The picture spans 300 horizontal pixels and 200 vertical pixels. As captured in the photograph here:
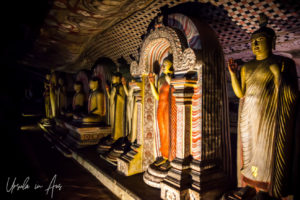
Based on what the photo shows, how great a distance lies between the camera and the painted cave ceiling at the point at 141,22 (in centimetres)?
211

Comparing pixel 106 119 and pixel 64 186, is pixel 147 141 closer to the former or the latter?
pixel 64 186

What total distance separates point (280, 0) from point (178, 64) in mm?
1282

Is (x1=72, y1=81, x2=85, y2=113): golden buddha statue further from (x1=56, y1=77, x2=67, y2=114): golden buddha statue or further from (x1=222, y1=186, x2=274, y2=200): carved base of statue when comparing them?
(x1=222, y1=186, x2=274, y2=200): carved base of statue

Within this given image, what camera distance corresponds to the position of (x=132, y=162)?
2.96 meters

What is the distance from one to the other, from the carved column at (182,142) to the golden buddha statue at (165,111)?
0.32m

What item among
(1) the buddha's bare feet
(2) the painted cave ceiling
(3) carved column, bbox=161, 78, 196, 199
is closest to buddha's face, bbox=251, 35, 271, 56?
(2) the painted cave ceiling

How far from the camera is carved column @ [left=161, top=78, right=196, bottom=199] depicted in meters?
2.12

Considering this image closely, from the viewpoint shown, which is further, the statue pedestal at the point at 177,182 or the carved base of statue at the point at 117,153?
the carved base of statue at the point at 117,153

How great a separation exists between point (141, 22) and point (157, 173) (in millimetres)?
2822

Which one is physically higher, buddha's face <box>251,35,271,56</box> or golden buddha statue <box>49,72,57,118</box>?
buddha's face <box>251,35,271,56</box>

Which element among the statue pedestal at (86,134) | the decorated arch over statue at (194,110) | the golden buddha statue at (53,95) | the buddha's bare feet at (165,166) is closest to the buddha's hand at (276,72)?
the decorated arch over statue at (194,110)

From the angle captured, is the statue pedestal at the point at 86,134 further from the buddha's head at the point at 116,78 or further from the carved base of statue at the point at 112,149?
the buddha's head at the point at 116,78

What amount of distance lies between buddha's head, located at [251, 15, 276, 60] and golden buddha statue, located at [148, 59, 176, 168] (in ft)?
3.63

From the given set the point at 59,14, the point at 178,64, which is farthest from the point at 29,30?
the point at 178,64
